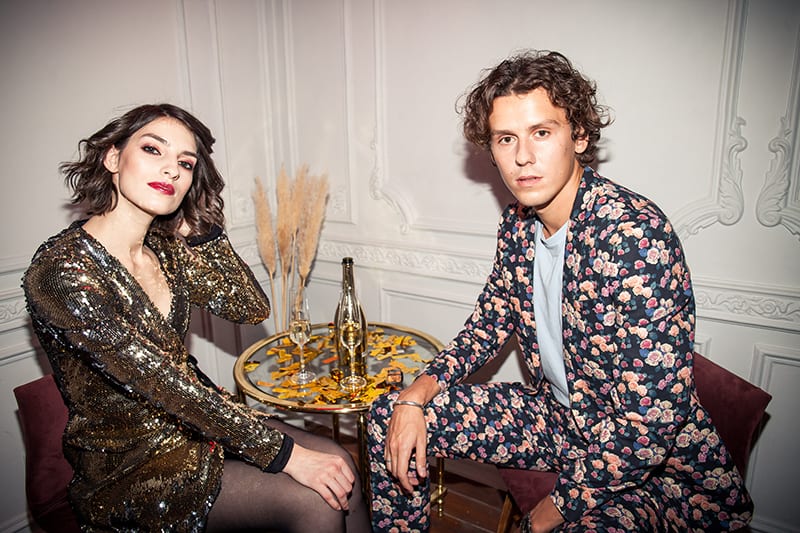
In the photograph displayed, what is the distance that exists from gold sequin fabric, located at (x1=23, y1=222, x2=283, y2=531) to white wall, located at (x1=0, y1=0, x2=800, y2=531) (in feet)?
2.38

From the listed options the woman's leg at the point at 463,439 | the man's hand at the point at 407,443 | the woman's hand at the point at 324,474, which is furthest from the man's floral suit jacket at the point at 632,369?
the woman's hand at the point at 324,474

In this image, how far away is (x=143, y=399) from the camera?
154cm

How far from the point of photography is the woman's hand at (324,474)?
59.6 inches

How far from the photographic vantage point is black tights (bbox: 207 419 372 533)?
150cm

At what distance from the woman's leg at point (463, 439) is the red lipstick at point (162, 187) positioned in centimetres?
90

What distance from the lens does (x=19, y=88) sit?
1921 mm

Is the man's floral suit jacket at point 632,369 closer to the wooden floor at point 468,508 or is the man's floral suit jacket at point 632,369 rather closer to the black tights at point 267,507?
the black tights at point 267,507

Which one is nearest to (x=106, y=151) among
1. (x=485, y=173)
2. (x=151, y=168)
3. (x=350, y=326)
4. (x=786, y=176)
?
(x=151, y=168)

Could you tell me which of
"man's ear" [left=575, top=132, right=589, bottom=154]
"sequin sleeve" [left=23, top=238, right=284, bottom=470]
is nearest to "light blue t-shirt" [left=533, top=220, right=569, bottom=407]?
"man's ear" [left=575, top=132, right=589, bottom=154]

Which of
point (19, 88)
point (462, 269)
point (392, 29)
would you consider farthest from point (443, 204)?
point (19, 88)

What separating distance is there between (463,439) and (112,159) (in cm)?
135

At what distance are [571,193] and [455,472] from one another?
169 cm

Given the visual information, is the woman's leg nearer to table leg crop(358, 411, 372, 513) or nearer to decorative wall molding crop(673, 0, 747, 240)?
table leg crop(358, 411, 372, 513)

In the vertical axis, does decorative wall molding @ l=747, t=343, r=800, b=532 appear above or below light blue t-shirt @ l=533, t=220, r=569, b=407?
below
